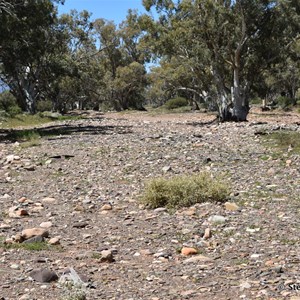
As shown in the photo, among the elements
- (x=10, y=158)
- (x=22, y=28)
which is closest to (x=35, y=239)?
(x=10, y=158)

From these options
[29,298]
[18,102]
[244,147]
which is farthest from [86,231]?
[18,102]

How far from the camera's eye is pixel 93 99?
230 feet

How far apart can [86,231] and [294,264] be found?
3.04 metres

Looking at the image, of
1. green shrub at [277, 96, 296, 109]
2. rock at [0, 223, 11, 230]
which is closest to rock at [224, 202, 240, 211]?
rock at [0, 223, 11, 230]

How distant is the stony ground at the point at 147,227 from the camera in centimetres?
480

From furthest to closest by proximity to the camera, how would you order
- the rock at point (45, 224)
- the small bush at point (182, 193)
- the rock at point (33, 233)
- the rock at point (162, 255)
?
1. the small bush at point (182, 193)
2. the rock at point (45, 224)
3. the rock at point (33, 233)
4. the rock at point (162, 255)

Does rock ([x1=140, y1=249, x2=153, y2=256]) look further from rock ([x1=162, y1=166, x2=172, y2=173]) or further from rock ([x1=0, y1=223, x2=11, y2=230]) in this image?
rock ([x1=162, y1=166, x2=172, y2=173])

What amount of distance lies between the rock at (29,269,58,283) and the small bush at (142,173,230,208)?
3083 millimetres

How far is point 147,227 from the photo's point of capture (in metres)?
7.02

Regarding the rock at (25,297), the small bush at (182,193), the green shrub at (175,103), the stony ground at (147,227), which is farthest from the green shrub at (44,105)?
the rock at (25,297)

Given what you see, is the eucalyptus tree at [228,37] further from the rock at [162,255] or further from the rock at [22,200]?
the rock at [162,255]

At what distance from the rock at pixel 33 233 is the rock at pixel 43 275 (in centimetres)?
135

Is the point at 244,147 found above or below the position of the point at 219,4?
below

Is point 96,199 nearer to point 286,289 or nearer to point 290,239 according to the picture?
point 290,239
